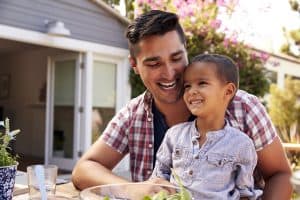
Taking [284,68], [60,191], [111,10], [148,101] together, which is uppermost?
[111,10]

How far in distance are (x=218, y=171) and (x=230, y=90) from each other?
306mm

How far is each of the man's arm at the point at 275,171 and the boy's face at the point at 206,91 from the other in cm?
20

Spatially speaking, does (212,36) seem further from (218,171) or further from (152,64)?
(218,171)

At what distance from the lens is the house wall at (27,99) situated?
875cm

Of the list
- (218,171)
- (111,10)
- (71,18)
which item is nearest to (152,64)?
(218,171)

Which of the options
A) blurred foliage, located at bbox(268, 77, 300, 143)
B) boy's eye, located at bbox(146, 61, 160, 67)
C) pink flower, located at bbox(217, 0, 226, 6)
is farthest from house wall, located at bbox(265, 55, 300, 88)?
boy's eye, located at bbox(146, 61, 160, 67)

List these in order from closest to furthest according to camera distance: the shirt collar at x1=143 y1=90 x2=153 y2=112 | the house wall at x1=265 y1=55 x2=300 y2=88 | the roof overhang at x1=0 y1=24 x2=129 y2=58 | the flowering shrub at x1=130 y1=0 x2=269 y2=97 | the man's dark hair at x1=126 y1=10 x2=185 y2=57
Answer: the man's dark hair at x1=126 y1=10 x2=185 y2=57
the shirt collar at x1=143 y1=90 x2=153 y2=112
the roof overhang at x1=0 y1=24 x2=129 y2=58
the flowering shrub at x1=130 y1=0 x2=269 y2=97
the house wall at x1=265 y1=55 x2=300 y2=88

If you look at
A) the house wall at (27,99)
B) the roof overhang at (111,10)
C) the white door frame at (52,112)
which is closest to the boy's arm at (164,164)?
the white door frame at (52,112)

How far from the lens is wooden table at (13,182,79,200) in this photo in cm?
139

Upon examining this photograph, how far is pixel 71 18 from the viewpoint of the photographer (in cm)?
625

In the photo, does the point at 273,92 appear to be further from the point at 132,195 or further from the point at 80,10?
the point at 132,195

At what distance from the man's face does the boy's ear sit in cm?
20

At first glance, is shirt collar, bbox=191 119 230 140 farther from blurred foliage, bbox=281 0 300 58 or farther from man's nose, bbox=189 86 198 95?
blurred foliage, bbox=281 0 300 58

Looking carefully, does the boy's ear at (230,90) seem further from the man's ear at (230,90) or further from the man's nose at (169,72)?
the man's nose at (169,72)
